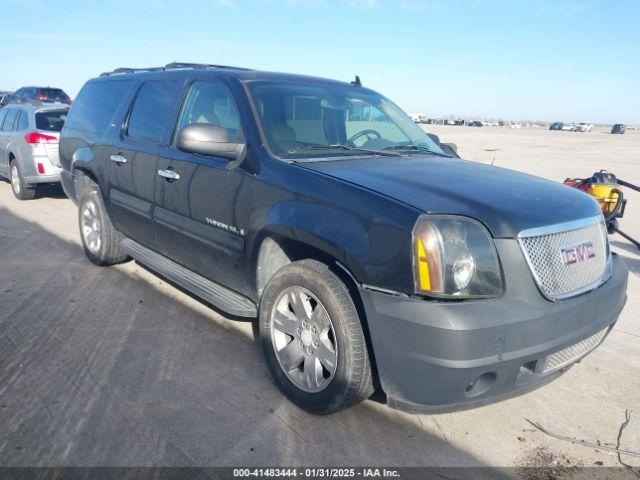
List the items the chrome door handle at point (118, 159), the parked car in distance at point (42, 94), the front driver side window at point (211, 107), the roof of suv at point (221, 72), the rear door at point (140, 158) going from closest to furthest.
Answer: the front driver side window at point (211, 107)
the roof of suv at point (221, 72)
the rear door at point (140, 158)
the chrome door handle at point (118, 159)
the parked car in distance at point (42, 94)

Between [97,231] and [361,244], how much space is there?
3.73 m

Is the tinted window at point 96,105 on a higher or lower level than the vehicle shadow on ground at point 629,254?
higher

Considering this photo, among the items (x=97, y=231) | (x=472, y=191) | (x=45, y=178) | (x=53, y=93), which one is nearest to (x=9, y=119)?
(x=45, y=178)

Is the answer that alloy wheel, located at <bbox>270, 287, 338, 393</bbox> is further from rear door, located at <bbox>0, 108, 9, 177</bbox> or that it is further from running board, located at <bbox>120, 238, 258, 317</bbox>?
rear door, located at <bbox>0, 108, 9, 177</bbox>

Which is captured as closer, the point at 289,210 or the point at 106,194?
the point at 289,210

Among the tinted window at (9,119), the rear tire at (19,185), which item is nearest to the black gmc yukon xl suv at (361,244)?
the rear tire at (19,185)

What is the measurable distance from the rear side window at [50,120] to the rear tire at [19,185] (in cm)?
85

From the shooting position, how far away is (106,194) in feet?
16.1

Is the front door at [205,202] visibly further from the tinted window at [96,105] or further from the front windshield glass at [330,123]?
the tinted window at [96,105]

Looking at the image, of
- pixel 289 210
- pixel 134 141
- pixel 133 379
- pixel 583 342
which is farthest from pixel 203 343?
pixel 583 342

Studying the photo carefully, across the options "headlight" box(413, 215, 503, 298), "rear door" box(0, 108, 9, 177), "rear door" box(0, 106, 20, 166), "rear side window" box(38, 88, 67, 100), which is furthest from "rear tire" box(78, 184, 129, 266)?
"rear side window" box(38, 88, 67, 100)

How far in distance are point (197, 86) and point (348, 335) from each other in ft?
7.80

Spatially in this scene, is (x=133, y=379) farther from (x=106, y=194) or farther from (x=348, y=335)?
(x=106, y=194)

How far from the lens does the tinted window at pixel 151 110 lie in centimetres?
415
